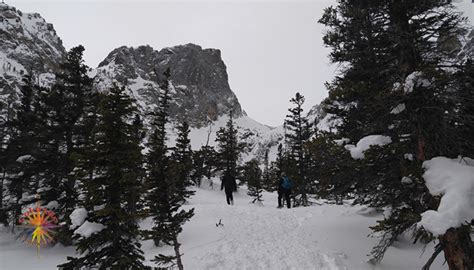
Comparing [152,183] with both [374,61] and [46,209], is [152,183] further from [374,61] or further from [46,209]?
[46,209]

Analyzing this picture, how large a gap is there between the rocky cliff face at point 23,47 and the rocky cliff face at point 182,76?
26825 millimetres

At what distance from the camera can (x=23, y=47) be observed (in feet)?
427

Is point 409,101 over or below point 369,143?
over

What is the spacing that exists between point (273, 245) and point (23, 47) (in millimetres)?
168089

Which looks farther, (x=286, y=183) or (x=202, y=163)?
(x=202, y=163)

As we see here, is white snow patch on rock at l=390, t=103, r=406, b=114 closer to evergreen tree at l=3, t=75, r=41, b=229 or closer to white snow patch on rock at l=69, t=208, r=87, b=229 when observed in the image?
white snow patch on rock at l=69, t=208, r=87, b=229

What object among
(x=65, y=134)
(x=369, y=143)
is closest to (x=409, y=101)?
(x=369, y=143)

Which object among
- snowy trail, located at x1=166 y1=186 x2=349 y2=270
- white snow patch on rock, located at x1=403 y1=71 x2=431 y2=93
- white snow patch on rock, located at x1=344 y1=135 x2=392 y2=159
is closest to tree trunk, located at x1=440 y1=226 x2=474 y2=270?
white snow patch on rock, located at x1=344 y1=135 x2=392 y2=159

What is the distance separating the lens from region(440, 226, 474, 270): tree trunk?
5.19 m

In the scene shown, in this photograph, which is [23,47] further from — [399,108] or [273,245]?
[399,108]

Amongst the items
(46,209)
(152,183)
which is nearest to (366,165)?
(152,183)

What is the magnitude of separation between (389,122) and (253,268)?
17.8 ft

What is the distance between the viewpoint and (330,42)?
11180 mm

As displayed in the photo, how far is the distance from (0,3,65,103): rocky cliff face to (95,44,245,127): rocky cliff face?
26825mm
